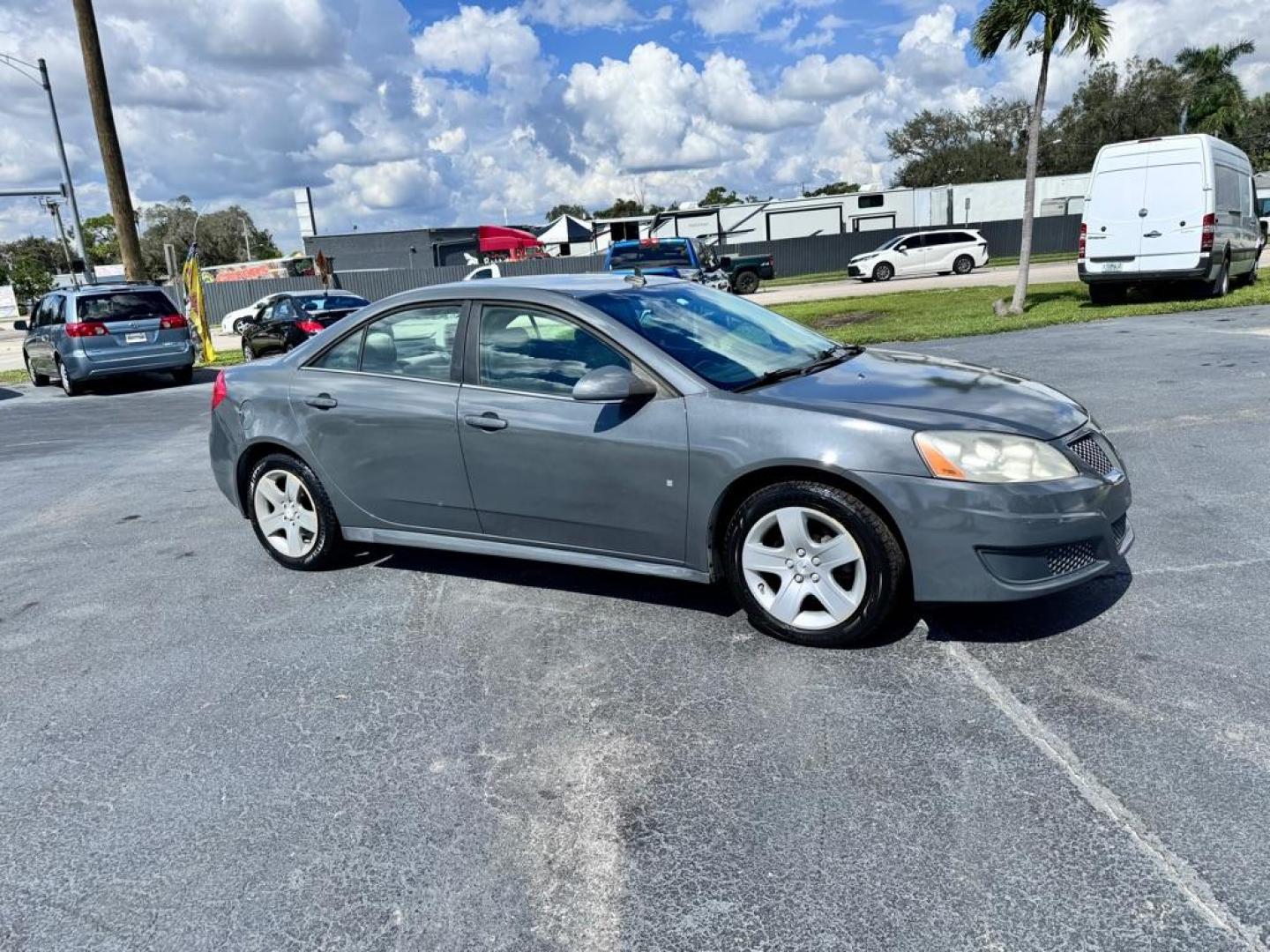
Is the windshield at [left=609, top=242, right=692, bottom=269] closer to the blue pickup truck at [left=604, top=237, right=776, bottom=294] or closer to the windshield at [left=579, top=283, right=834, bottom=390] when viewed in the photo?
the blue pickup truck at [left=604, top=237, right=776, bottom=294]

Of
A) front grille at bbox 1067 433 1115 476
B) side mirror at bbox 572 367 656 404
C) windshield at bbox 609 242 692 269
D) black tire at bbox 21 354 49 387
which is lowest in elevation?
black tire at bbox 21 354 49 387

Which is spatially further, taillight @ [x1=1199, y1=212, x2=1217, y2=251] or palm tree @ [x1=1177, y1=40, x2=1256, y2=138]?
palm tree @ [x1=1177, y1=40, x2=1256, y2=138]

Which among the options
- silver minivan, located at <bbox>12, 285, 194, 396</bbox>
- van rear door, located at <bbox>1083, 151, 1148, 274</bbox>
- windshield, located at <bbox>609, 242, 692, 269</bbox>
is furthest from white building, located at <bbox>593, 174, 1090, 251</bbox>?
silver minivan, located at <bbox>12, 285, 194, 396</bbox>

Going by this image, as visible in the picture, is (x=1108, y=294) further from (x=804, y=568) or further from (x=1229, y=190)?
(x=804, y=568)

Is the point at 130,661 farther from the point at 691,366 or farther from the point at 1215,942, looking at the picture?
the point at 1215,942

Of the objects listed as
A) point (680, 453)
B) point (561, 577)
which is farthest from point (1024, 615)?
point (561, 577)

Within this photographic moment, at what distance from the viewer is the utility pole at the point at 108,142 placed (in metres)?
19.1

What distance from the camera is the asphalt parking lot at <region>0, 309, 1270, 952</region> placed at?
237 cm

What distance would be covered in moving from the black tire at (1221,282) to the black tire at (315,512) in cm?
1505

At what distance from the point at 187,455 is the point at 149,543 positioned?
3239 mm

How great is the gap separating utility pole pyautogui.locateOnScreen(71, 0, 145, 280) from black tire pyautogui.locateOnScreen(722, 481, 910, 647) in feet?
63.4

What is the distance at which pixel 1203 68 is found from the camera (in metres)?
54.2

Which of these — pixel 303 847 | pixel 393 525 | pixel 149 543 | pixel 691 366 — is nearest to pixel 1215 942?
pixel 303 847

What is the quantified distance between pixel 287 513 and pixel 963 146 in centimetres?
7025
